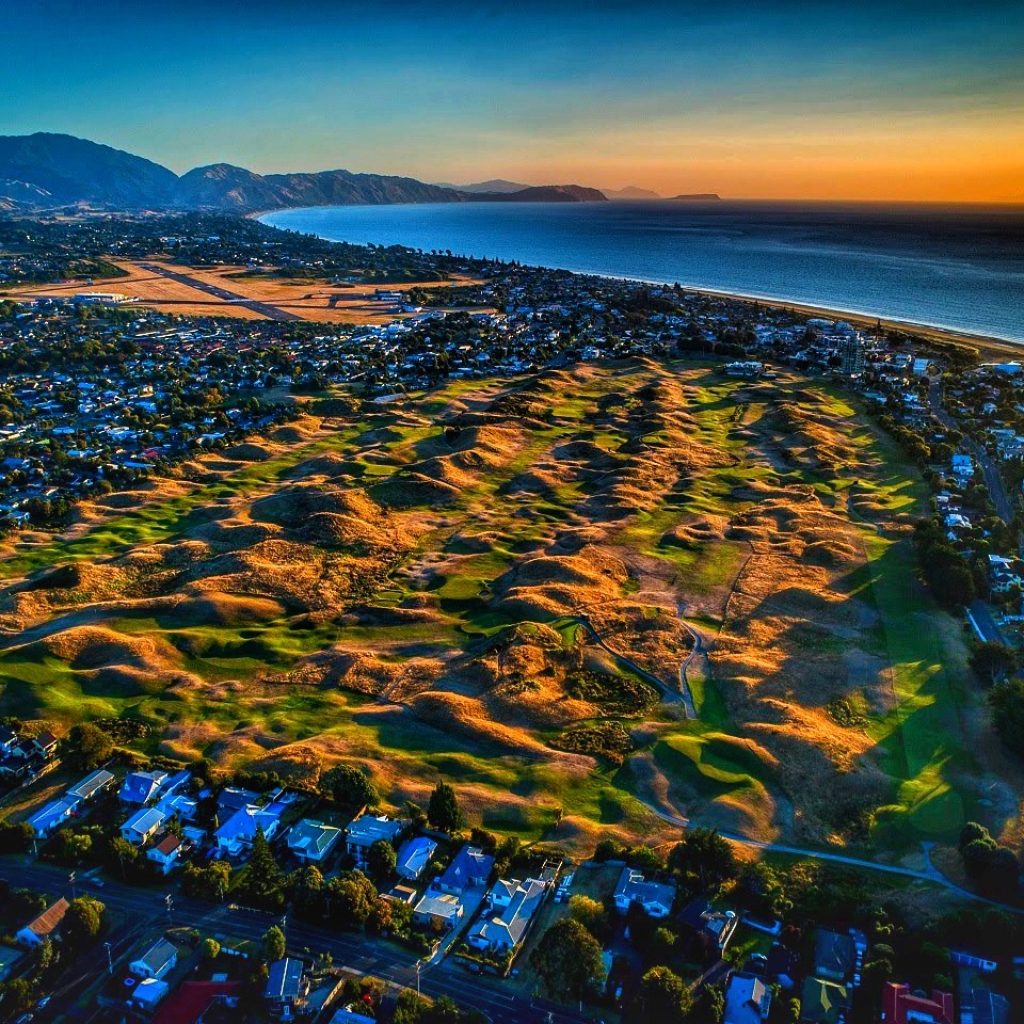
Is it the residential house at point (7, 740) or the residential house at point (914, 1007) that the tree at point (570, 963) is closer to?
the residential house at point (914, 1007)

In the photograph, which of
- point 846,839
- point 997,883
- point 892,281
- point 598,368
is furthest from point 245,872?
point 892,281

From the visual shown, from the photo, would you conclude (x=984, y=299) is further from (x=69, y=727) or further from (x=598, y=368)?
(x=69, y=727)

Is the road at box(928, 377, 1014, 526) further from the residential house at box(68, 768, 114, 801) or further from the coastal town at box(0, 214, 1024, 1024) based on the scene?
the residential house at box(68, 768, 114, 801)

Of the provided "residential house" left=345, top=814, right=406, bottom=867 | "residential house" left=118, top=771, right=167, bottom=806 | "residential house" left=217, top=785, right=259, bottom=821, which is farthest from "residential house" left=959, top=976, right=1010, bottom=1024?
"residential house" left=118, top=771, right=167, bottom=806

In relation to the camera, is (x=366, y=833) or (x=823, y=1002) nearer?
(x=823, y=1002)

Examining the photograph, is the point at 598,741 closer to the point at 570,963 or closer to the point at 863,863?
the point at 863,863

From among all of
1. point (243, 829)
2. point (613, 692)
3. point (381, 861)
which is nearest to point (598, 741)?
point (613, 692)

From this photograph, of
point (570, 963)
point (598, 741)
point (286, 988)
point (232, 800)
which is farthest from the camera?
point (598, 741)
